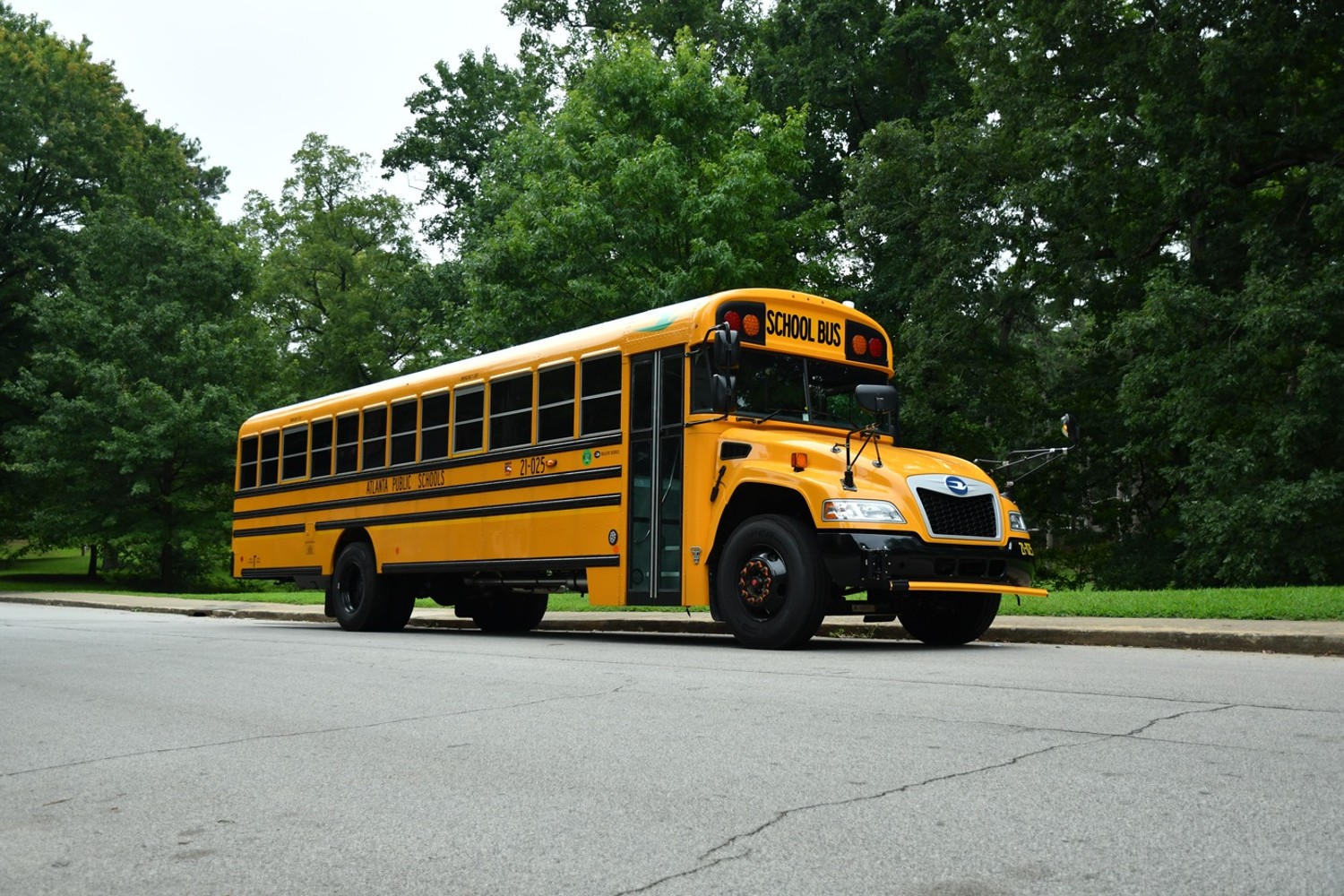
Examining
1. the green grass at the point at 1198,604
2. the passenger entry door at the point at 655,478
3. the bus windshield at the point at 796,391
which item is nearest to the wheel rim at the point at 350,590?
the green grass at the point at 1198,604

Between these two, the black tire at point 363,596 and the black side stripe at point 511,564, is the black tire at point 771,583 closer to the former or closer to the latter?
the black side stripe at point 511,564

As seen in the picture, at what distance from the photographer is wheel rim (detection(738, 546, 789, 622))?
1068 centimetres

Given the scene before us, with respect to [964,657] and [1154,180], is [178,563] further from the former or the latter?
[964,657]

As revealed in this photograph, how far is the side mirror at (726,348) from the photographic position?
36.2 feet

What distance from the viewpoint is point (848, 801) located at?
471 cm

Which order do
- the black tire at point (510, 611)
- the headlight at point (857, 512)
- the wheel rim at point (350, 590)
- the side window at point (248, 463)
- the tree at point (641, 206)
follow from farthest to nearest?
the tree at point (641, 206) < the side window at point (248, 463) < the black tire at point (510, 611) < the wheel rim at point (350, 590) < the headlight at point (857, 512)

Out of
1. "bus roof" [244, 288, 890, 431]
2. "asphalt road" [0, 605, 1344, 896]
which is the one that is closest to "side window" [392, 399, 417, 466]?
"bus roof" [244, 288, 890, 431]

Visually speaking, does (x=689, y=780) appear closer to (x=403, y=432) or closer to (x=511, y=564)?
(x=511, y=564)

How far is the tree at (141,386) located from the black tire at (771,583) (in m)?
30.0

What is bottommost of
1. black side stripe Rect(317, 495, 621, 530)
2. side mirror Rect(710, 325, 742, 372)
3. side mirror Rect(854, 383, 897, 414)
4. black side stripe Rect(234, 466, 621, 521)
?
black side stripe Rect(317, 495, 621, 530)

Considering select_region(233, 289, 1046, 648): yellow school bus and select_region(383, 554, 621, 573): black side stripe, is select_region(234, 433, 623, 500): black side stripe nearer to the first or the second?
select_region(233, 289, 1046, 648): yellow school bus

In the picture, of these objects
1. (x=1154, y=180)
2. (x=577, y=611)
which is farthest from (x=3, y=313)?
(x=1154, y=180)

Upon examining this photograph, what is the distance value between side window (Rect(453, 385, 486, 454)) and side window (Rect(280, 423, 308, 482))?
3.72 m

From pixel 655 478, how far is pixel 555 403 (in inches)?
72.3
